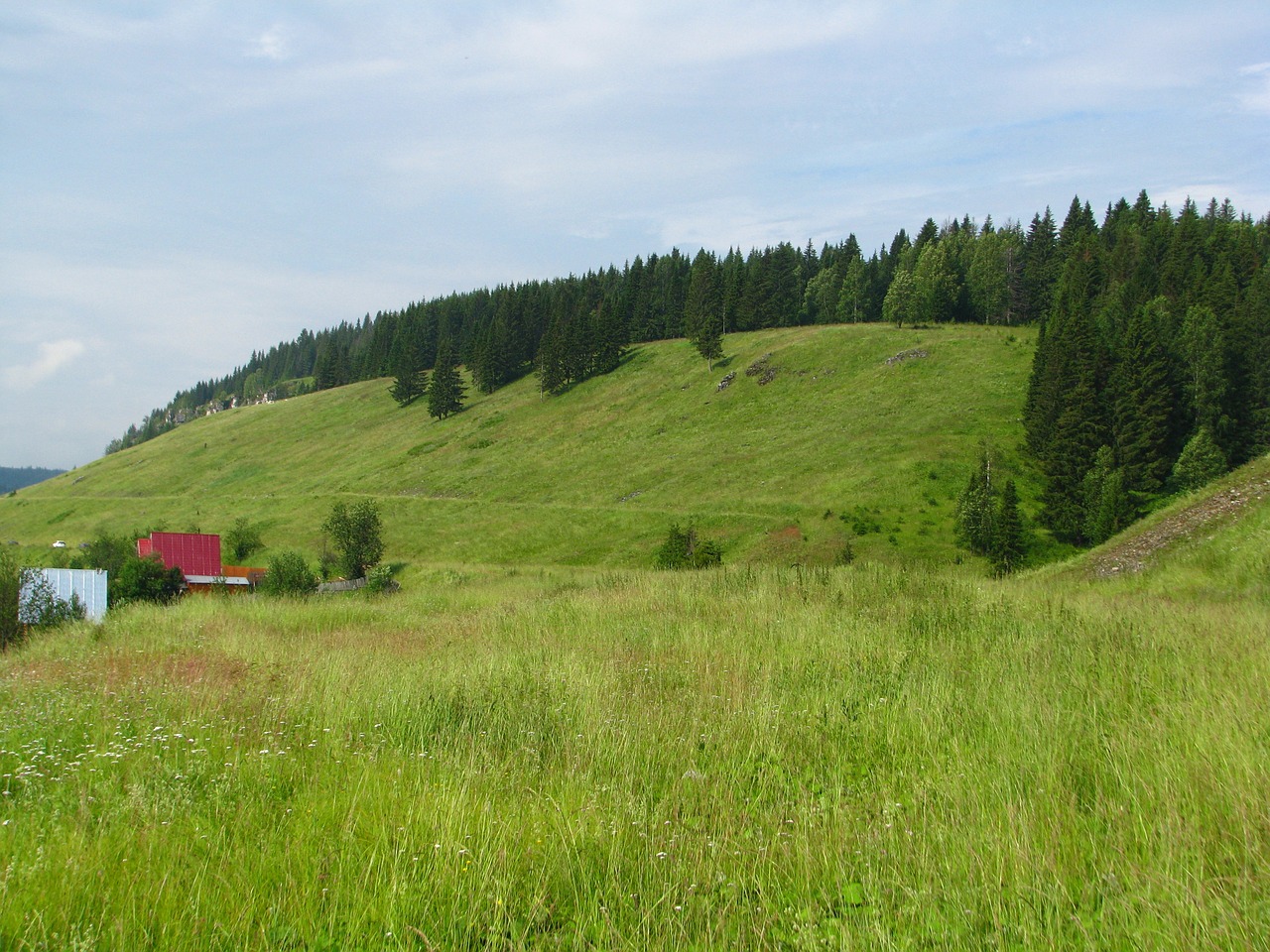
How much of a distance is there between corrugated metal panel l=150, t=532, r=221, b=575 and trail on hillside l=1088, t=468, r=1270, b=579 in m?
50.5

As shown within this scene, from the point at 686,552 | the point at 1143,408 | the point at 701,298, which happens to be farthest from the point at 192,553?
the point at 701,298

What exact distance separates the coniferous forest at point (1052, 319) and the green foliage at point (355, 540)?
44379 mm

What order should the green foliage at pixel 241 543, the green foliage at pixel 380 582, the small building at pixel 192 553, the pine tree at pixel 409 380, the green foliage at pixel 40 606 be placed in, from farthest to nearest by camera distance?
the pine tree at pixel 409 380 < the green foliage at pixel 241 543 < the small building at pixel 192 553 < the green foliage at pixel 380 582 < the green foliage at pixel 40 606

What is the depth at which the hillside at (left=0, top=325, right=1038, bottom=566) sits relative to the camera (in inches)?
1934

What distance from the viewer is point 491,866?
134 inches

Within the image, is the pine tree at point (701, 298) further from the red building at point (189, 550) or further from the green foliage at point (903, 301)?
the red building at point (189, 550)

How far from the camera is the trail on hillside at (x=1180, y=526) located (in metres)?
17.6

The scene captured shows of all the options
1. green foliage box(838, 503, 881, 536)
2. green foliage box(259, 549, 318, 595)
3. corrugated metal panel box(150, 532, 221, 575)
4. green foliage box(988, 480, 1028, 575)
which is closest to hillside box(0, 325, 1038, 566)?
green foliage box(838, 503, 881, 536)

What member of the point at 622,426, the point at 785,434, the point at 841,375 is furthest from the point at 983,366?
the point at 622,426

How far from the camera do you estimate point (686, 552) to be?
41.2 metres

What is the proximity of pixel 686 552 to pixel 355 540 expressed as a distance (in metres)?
23.5

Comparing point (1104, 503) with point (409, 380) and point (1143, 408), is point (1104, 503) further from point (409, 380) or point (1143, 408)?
Result: point (409, 380)

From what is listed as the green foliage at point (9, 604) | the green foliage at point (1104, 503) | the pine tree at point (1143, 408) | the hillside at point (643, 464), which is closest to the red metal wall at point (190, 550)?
the hillside at point (643, 464)

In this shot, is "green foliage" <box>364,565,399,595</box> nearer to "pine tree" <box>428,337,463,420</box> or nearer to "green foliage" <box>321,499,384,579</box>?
"green foliage" <box>321,499,384,579</box>
